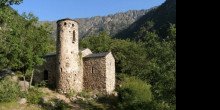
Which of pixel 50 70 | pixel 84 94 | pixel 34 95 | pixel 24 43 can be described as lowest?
pixel 84 94

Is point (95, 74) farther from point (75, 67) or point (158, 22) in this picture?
point (158, 22)

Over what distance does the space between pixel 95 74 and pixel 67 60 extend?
135 inches

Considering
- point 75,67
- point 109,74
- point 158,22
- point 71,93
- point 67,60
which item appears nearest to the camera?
point 71,93

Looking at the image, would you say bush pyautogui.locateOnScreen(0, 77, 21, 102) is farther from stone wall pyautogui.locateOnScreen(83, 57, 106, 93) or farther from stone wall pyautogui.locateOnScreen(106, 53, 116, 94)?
stone wall pyautogui.locateOnScreen(106, 53, 116, 94)

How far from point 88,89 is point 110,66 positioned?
359 centimetres

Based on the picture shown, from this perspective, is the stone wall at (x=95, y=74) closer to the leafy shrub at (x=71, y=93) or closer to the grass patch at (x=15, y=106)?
the leafy shrub at (x=71, y=93)

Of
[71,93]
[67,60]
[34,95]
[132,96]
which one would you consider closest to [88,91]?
[71,93]

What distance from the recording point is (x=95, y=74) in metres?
17.8

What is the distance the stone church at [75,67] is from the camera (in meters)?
17.1

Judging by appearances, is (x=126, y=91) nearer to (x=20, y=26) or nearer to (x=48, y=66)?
(x=48, y=66)

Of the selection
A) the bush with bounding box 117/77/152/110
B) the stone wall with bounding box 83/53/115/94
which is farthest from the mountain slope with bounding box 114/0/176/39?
the bush with bounding box 117/77/152/110

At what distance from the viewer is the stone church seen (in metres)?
17.1
